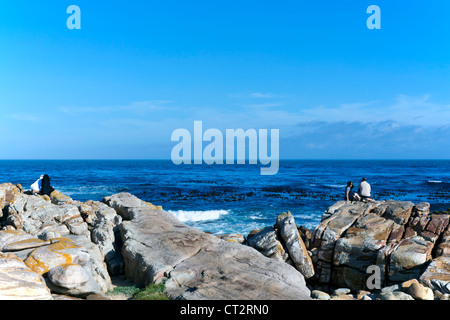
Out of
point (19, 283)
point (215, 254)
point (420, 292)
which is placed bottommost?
point (420, 292)

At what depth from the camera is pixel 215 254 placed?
1185cm

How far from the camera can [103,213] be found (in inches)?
648

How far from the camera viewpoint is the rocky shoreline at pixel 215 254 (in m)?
9.52

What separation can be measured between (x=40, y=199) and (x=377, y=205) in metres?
18.6

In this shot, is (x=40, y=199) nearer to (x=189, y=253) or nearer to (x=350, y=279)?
(x=189, y=253)

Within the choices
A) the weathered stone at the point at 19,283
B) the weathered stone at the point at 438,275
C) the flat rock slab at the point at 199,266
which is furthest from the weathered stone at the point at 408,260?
the weathered stone at the point at 19,283

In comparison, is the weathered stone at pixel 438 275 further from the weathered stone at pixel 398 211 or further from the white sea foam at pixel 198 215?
the white sea foam at pixel 198 215

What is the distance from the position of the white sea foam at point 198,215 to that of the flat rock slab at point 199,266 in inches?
651

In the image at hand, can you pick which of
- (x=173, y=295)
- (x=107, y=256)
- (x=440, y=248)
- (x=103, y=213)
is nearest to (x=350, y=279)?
(x=440, y=248)

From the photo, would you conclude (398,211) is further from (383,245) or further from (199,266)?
(199,266)

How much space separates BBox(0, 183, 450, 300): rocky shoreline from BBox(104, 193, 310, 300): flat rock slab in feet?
0.12

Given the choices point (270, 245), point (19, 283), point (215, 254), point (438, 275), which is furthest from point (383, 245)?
point (19, 283)

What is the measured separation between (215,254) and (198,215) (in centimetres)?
2146

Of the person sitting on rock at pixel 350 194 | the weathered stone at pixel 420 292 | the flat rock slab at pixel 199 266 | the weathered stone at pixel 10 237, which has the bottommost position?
the weathered stone at pixel 420 292
